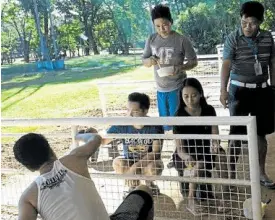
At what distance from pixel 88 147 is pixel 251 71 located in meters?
1.26

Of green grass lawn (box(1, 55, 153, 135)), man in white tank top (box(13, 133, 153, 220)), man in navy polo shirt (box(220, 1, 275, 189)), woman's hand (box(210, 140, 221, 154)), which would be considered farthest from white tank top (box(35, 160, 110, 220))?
green grass lawn (box(1, 55, 153, 135))

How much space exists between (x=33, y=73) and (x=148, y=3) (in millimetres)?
2330

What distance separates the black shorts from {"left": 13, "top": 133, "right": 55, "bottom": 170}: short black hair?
4.64 ft

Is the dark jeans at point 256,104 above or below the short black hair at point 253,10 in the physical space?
below

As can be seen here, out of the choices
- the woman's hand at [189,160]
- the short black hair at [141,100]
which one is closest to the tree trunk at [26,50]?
the short black hair at [141,100]

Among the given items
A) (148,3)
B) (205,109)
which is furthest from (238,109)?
(148,3)

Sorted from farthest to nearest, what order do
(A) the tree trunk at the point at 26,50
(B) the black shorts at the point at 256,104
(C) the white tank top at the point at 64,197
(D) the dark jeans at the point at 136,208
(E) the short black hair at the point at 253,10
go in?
1. (A) the tree trunk at the point at 26,50
2. (B) the black shorts at the point at 256,104
3. (E) the short black hair at the point at 253,10
4. (D) the dark jeans at the point at 136,208
5. (C) the white tank top at the point at 64,197

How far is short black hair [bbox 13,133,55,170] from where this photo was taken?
1672 millimetres

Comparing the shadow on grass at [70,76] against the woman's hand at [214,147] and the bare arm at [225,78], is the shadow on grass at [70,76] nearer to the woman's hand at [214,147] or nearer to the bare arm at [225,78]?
the bare arm at [225,78]

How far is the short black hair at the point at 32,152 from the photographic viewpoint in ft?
5.49

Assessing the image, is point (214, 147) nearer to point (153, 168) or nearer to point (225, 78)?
point (153, 168)

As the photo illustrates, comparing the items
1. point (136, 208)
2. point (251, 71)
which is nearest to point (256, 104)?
point (251, 71)

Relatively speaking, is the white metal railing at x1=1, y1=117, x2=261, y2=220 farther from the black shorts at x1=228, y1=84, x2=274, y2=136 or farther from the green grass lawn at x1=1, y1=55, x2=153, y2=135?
the green grass lawn at x1=1, y1=55, x2=153, y2=135

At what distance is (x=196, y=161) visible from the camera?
2.16 m
